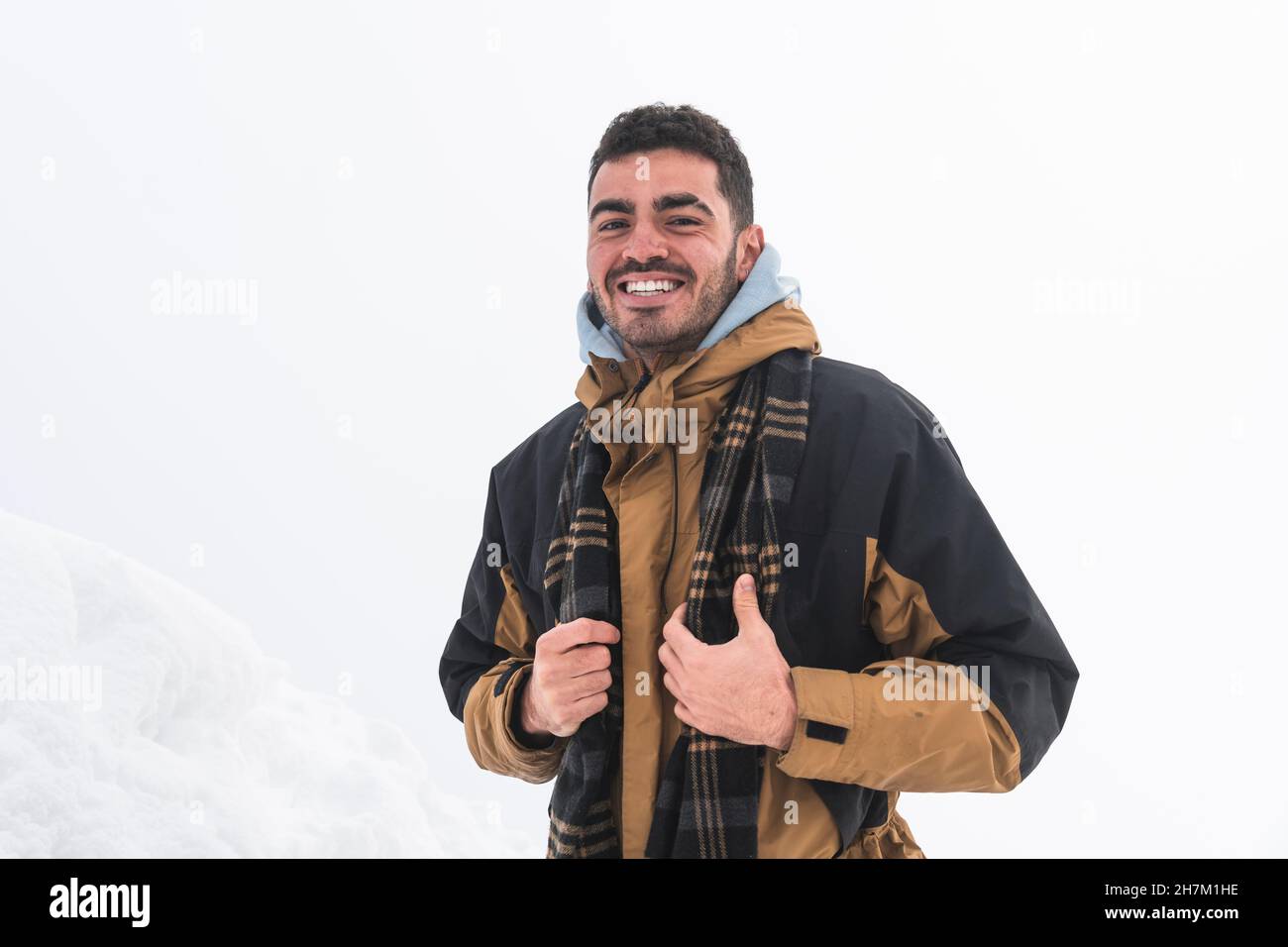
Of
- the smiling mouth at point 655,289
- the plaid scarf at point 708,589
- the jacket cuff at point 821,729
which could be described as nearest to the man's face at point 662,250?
the smiling mouth at point 655,289

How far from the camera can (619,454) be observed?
1.80 m

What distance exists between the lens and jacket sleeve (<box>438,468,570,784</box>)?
184 cm

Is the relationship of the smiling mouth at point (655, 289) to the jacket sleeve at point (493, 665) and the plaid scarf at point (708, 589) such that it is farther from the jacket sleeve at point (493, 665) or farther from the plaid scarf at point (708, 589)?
the jacket sleeve at point (493, 665)

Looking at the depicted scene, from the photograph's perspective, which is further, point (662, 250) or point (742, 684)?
point (662, 250)

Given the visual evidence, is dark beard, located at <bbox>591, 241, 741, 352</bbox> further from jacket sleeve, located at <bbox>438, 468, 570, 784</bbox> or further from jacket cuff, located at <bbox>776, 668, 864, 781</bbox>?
jacket cuff, located at <bbox>776, 668, 864, 781</bbox>

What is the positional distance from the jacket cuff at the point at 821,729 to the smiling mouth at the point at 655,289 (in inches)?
26.7

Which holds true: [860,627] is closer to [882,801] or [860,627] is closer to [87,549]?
[882,801]

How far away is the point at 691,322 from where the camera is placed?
180 cm

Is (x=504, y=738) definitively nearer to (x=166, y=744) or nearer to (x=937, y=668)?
(x=937, y=668)

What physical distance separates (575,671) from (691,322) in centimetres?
63

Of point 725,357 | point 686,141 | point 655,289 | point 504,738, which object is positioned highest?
point 686,141

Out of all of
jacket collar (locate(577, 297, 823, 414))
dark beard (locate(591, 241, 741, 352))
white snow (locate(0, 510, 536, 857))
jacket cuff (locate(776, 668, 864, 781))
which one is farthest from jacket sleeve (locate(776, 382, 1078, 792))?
white snow (locate(0, 510, 536, 857))

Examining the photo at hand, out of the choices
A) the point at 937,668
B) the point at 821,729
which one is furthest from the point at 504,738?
the point at 937,668

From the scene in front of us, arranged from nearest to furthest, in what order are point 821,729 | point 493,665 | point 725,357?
point 821,729
point 725,357
point 493,665
